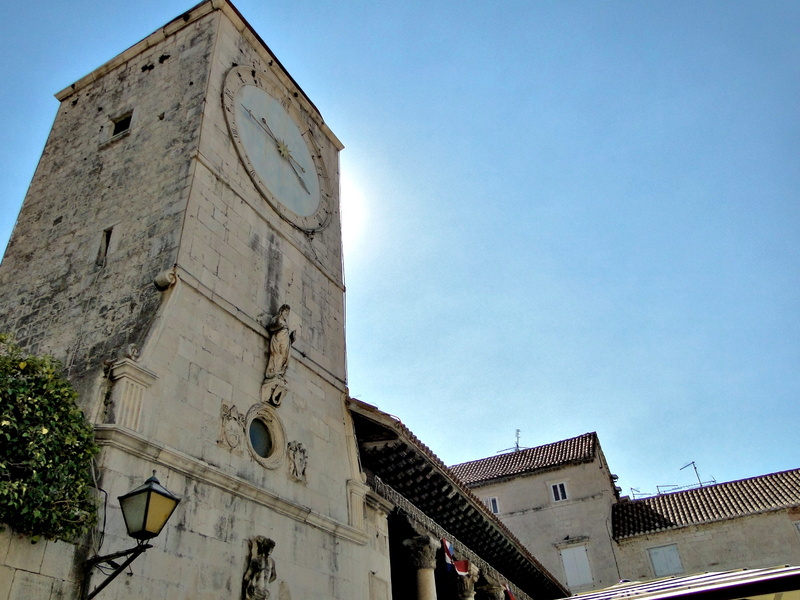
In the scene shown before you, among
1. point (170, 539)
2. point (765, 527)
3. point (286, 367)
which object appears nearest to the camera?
point (170, 539)

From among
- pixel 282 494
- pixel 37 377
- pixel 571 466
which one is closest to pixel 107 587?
pixel 37 377

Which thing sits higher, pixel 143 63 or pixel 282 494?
pixel 143 63

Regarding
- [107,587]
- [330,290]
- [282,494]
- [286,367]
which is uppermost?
[330,290]

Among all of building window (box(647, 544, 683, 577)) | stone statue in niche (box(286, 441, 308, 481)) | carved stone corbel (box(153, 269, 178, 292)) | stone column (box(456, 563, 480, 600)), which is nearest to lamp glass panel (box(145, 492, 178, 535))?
carved stone corbel (box(153, 269, 178, 292))

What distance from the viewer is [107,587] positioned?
6.88 m

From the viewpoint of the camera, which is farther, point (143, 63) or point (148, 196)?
point (143, 63)

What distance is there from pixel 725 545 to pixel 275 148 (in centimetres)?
2583

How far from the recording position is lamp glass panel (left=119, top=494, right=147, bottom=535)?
19.4 feet

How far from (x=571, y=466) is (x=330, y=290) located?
73.4ft

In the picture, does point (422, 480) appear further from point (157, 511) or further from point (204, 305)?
point (157, 511)

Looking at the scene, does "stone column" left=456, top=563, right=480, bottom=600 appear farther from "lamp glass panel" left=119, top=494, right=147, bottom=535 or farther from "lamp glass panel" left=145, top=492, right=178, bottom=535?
"lamp glass panel" left=119, top=494, right=147, bottom=535

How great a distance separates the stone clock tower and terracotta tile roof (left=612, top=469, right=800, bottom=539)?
2290 centimetres

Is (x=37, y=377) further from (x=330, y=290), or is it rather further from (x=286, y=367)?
(x=330, y=290)

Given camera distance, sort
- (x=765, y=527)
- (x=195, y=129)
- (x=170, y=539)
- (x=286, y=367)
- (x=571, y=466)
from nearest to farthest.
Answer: (x=170, y=539), (x=286, y=367), (x=195, y=129), (x=765, y=527), (x=571, y=466)
